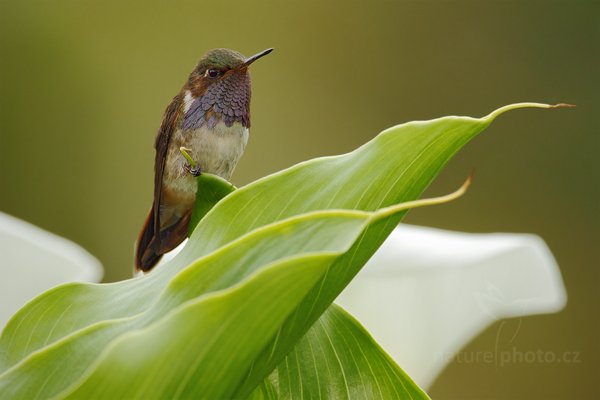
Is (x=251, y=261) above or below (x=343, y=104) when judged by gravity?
above

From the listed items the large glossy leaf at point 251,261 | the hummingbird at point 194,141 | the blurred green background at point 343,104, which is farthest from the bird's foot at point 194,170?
the blurred green background at point 343,104

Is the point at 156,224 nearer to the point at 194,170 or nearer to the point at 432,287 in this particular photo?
the point at 194,170

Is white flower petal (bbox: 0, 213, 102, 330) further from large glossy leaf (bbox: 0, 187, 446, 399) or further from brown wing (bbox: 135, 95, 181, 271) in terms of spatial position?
large glossy leaf (bbox: 0, 187, 446, 399)

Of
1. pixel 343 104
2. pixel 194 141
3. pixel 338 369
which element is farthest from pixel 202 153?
pixel 343 104

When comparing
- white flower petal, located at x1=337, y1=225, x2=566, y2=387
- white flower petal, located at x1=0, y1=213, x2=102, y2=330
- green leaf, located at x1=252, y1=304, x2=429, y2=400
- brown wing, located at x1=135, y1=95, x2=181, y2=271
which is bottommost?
white flower petal, located at x1=337, y1=225, x2=566, y2=387

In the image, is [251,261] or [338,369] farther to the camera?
[338,369]

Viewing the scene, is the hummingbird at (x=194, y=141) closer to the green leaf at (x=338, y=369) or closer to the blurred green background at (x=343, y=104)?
the green leaf at (x=338, y=369)

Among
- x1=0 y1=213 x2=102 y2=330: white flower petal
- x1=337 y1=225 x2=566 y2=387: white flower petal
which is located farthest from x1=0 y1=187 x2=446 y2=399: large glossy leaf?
x1=337 y1=225 x2=566 y2=387: white flower petal
